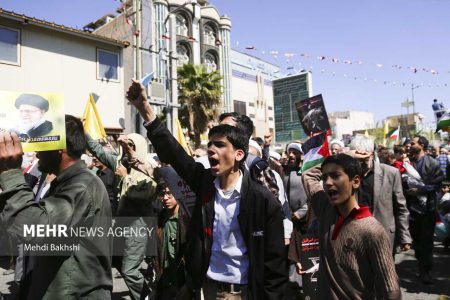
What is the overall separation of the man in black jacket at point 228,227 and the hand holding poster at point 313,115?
1.48 metres

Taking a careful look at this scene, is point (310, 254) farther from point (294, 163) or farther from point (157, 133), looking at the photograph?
point (157, 133)

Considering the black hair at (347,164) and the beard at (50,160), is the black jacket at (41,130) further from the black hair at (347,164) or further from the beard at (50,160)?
the black hair at (347,164)

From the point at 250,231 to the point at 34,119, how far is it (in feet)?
4.80

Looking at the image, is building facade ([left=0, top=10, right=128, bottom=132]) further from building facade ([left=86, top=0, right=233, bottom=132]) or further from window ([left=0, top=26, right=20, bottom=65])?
building facade ([left=86, top=0, right=233, bottom=132])

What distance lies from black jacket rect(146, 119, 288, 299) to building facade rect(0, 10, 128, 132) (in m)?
12.7

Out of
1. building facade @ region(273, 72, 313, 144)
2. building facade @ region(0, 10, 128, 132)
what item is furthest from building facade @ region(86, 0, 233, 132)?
building facade @ region(273, 72, 313, 144)

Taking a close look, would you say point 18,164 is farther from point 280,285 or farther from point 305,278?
point 305,278

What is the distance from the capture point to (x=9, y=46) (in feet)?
47.8

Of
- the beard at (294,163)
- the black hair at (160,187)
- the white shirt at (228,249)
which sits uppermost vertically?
the beard at (294,163)

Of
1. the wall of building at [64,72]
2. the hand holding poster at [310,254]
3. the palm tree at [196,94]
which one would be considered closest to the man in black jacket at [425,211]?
the hand holding poster at [310,254]

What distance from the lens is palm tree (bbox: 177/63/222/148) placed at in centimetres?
2217

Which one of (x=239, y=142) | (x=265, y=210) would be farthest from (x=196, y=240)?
(x=239, y=142)

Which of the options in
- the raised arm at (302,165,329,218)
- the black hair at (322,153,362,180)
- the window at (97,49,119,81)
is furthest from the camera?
the window at (97,49,119,81)

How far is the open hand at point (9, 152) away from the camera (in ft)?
6.21
